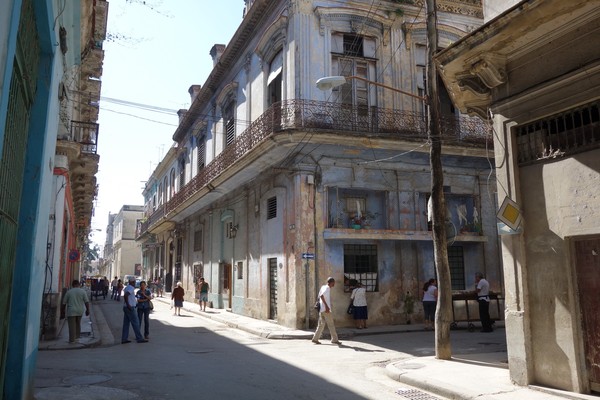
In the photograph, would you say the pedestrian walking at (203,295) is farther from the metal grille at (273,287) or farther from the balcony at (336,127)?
the balcony at (336,127)

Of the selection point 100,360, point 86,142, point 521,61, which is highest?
point 86,142

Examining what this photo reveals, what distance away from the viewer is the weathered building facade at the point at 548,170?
6.41 metres

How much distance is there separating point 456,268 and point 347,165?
5.51m

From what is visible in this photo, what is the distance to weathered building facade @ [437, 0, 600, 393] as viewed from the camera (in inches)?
252

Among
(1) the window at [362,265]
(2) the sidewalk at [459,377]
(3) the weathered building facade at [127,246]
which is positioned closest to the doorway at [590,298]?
(2) the sidewalk at [459,377]

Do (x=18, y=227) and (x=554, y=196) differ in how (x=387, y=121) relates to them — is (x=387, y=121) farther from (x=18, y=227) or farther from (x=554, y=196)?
(x=18, y=227)

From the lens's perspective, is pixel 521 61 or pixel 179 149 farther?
pixel 179 149

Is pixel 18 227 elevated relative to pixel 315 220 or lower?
lower

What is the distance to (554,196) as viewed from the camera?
22.7 feet

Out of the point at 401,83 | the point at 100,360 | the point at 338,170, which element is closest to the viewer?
the point at 100,360

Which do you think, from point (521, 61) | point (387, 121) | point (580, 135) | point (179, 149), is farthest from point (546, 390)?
point (179, 149)

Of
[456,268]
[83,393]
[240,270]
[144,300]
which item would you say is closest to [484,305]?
[456,268]

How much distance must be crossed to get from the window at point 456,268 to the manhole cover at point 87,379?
42.0 feet

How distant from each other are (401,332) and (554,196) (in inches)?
353
